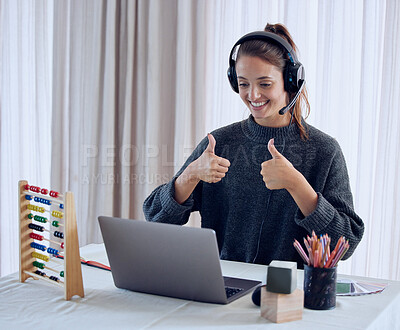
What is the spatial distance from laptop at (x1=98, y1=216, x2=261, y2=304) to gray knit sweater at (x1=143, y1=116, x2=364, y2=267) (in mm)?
423

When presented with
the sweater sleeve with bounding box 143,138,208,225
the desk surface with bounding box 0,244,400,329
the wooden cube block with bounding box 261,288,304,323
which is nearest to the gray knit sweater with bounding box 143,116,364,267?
the sweater sleeve with bounding box 143,138,208,225

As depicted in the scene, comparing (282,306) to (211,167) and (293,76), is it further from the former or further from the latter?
(293,76)

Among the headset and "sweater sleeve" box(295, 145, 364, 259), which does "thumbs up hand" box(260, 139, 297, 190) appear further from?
the headset

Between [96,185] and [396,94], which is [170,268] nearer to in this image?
[396,94]

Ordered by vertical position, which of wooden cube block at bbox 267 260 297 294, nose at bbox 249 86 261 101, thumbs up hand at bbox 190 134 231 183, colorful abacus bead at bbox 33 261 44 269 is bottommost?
colorful abacus bead at bbox 33 261 44 269

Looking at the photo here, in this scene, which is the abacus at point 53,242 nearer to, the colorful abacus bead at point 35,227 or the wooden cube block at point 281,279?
the colorful abacus bead at point 35,227

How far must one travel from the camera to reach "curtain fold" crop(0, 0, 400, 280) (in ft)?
6.66

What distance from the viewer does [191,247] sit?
3.22 feet

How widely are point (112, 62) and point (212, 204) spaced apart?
128 cm

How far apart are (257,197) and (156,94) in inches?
45.9

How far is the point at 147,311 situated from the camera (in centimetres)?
96

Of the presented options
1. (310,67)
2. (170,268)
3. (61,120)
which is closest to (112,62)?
(61,120)

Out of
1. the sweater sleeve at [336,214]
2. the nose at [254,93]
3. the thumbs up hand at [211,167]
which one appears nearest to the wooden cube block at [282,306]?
the sweater sleeve at [336,214]

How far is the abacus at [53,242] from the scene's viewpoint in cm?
104
